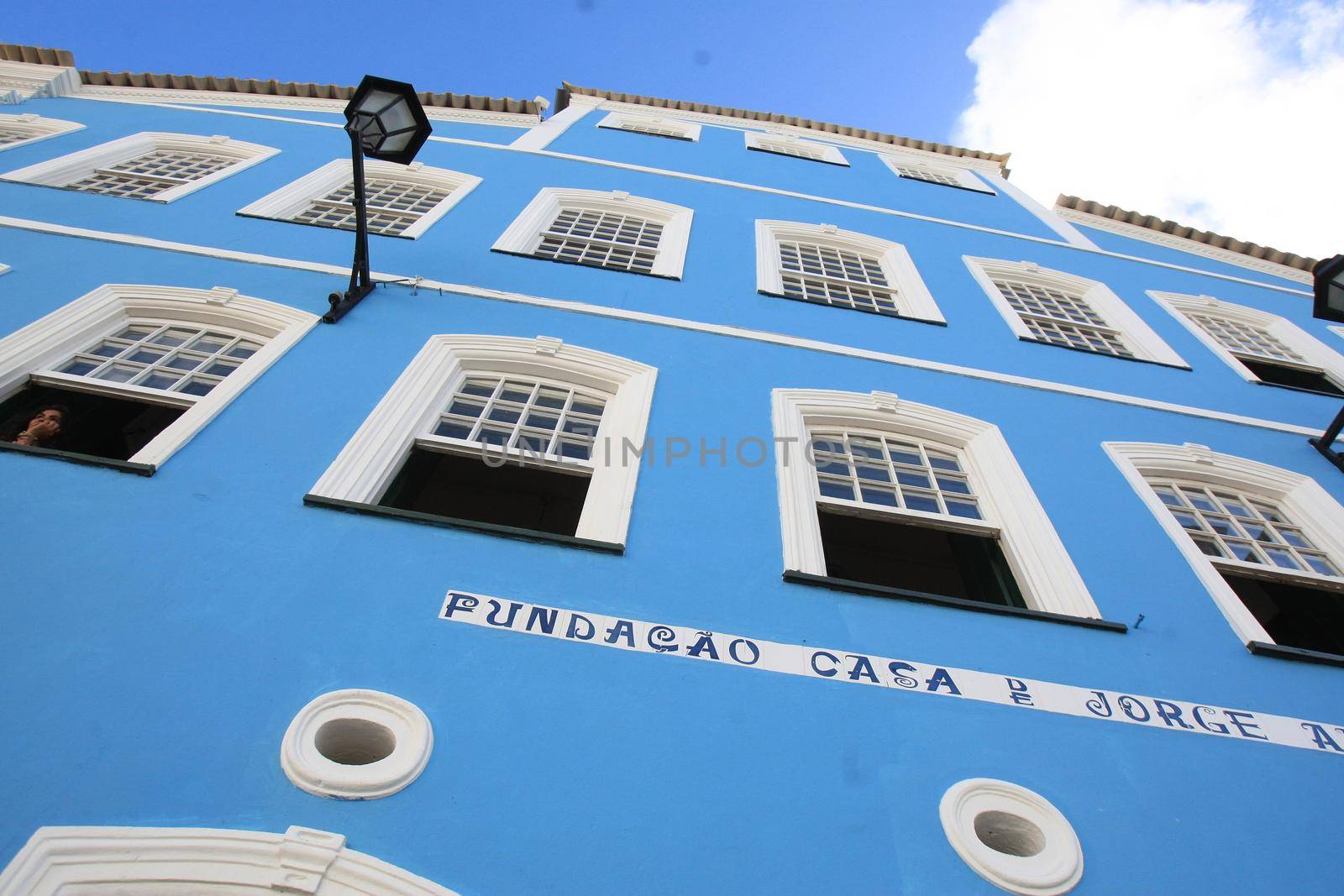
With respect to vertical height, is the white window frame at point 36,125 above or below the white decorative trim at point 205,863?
above

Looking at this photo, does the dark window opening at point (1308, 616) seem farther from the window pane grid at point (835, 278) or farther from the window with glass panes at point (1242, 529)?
the window pane grid at point (835, 278)

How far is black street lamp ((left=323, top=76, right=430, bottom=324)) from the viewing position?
5926 mm

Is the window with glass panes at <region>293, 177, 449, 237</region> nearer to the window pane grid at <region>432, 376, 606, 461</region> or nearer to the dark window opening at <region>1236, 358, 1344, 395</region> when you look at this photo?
A: the window pane grid at <region>432, 376, 606, 461</region>

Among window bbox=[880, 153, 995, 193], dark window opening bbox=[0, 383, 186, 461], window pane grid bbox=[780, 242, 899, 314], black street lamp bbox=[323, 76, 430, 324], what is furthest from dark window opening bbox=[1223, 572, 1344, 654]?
window bbox=[880, 153, 995, 193]

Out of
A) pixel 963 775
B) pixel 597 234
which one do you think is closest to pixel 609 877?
pixel 963 775

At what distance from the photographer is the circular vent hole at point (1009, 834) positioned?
3580mm

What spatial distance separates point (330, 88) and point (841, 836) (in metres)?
13.7

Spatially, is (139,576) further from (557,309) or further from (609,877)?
(557,309)

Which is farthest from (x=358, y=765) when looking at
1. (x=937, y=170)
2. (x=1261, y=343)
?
(x=937, y=170)

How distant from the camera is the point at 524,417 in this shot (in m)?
5.91

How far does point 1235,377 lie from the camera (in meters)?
8.47

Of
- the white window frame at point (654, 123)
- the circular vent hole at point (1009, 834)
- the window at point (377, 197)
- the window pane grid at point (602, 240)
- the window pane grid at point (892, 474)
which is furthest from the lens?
the white window frame at point (654, 123)

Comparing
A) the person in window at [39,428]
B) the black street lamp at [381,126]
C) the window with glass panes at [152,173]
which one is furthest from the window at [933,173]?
the person in window at [39,428]

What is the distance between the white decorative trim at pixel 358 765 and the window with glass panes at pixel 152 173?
7270 mm
